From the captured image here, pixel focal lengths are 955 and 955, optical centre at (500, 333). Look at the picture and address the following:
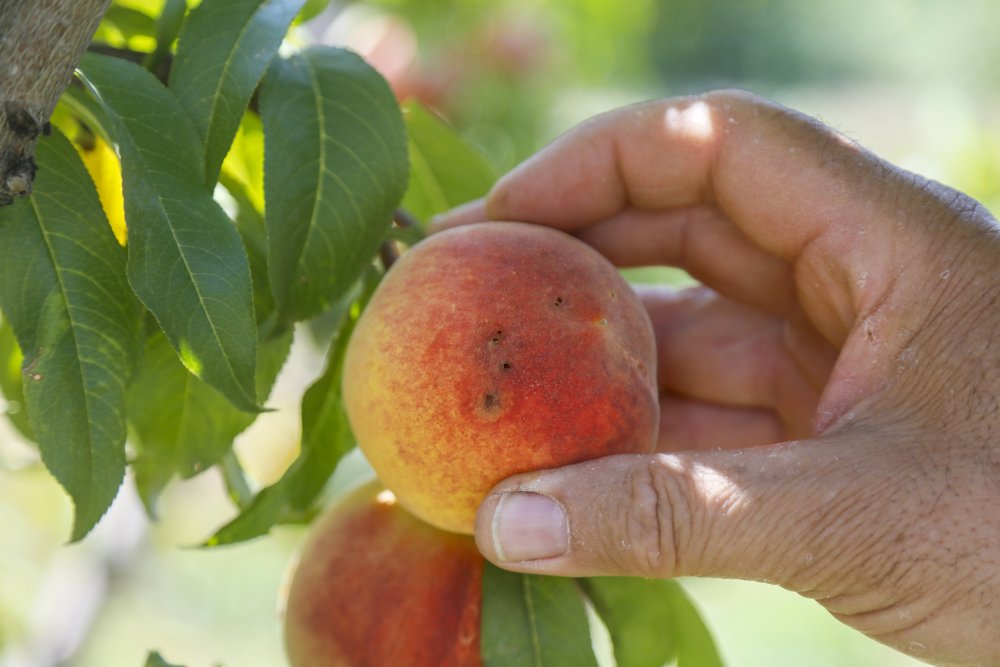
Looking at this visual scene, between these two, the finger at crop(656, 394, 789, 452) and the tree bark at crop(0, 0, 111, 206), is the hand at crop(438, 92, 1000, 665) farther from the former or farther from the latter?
the tree bark at crop(0, 0, 111, 206)

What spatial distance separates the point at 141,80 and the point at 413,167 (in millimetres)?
435

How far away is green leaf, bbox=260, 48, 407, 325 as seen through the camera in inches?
30.8

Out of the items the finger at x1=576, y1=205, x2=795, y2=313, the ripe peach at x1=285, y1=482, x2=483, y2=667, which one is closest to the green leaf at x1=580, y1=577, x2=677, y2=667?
the ripe peach at x1=285, y1=482, x2=483, y2=667

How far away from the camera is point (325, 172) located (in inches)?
31.9

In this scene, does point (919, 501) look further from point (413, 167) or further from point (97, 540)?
point (97, 540)

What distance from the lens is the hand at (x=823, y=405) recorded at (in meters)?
0.73

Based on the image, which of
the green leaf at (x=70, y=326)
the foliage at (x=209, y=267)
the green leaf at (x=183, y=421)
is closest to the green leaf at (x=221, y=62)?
the foliage at (x=209, y=267)

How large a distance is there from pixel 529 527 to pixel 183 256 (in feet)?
1.07

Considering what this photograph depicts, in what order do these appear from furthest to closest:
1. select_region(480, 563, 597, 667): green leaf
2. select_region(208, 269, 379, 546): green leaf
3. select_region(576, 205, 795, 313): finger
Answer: select_region(576, 205, 795, 313): finger → select_region(208, 269, 379, 546): green leaf → select_region(480, 563, 597, 667): green leaf

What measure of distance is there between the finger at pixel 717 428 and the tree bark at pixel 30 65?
2.61 ft

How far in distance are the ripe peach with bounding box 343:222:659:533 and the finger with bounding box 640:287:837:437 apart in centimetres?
38

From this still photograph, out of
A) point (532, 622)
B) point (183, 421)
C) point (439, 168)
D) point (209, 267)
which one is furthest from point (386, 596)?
point (439, 168)

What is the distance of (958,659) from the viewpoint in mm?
751

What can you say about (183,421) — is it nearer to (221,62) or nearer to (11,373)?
(11,373)
